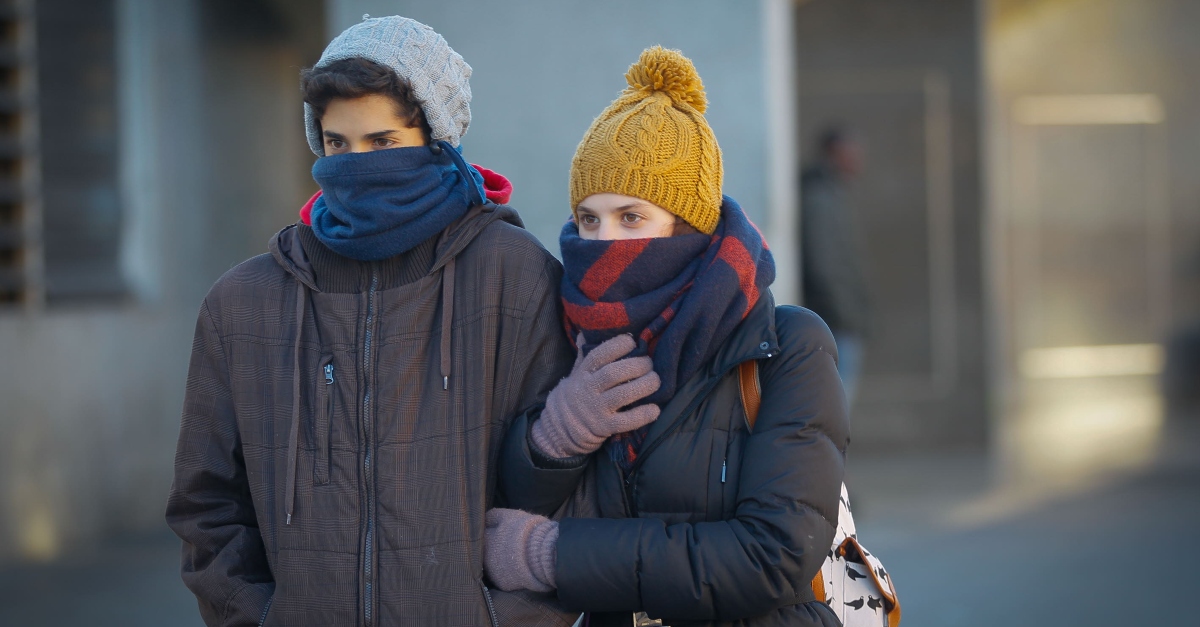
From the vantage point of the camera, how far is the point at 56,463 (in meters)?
5.44

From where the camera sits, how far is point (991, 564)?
200 inches

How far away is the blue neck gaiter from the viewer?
2.11 m

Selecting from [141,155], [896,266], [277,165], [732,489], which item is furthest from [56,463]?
[896,266]

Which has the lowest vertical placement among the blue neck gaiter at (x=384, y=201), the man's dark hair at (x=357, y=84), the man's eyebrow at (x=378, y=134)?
the blue neck gaiter at (x=384, y=201)

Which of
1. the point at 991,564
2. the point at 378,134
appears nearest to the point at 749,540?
the point at 378,134

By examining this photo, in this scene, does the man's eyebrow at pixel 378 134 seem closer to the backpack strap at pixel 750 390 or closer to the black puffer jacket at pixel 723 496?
the black puffer jacket at pixel 723 496

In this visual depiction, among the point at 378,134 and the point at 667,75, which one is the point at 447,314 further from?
the point at 667,75

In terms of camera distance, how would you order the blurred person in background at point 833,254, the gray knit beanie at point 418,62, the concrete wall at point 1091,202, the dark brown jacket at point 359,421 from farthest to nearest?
1. the concrete wall at point 1091,202
2. the blurred person in background at point 833,254
3. the gray knit beanie at point 418,62
4. the dark brown jacket at point 359,421

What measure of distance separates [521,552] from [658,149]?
30.8 inches

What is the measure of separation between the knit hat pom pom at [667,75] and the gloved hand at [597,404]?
53cm

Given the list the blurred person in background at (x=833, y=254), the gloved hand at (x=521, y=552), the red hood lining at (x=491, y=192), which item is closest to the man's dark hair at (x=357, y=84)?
the red hood lining at (x=491, y=192)

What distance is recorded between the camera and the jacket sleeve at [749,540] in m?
1.93

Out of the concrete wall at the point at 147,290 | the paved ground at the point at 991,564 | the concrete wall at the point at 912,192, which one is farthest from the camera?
the concrete wall at the point at 912,192

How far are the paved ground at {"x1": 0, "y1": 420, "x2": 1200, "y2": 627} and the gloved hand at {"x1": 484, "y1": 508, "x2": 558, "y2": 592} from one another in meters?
2.80
